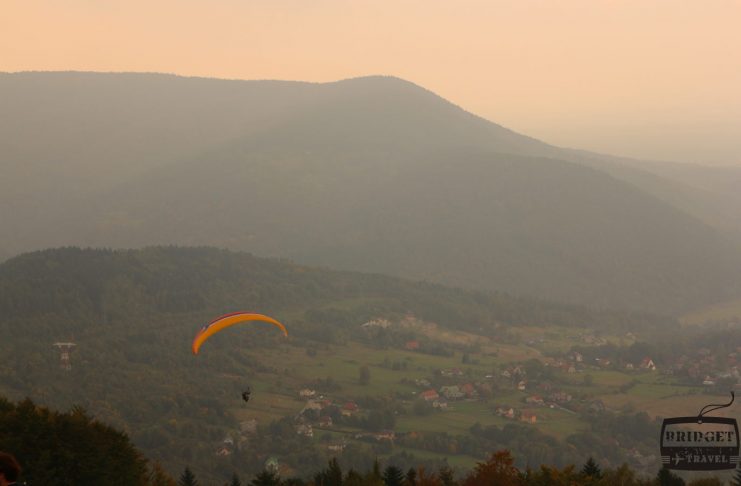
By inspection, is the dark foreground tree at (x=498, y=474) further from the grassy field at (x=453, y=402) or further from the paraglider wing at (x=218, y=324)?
the grassy field at (x=453, y=402)

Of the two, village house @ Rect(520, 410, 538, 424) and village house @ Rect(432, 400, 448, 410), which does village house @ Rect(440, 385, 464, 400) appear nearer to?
village house @ Rect(432, 400, 448, 410)

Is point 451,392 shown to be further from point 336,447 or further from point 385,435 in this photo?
point 336,447

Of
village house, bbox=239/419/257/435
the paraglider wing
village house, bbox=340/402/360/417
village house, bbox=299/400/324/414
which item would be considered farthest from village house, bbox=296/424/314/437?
the paraglider wing

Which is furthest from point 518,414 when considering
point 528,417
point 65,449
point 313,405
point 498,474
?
point 65,449

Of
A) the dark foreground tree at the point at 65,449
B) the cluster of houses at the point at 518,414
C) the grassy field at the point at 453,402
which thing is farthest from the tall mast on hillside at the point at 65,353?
the dark foreground tree at the point at 65,449

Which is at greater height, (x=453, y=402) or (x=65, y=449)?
(x=65, y=449)

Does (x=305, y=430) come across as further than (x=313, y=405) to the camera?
No

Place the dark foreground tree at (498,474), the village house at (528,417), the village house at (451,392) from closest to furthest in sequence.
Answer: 1. the dark foreground tree at (498,474)
2. the village house at (528,417)
3. the village house at (451,392)

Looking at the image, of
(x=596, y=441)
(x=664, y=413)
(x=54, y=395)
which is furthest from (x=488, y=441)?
(x=54, y=395)

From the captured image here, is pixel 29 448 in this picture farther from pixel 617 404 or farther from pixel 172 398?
pixel 617 404
